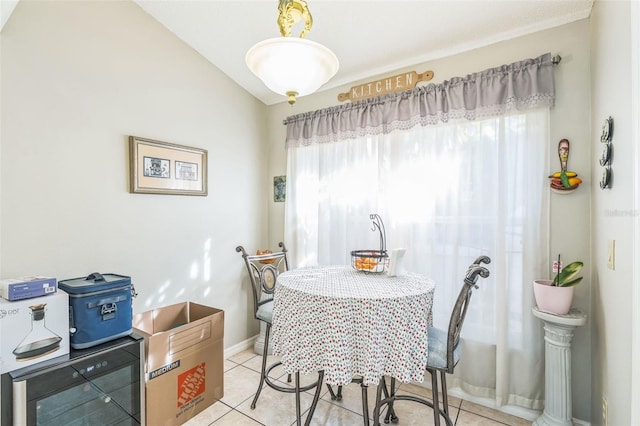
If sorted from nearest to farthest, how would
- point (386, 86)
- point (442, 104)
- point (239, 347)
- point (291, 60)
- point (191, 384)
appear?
point (291, 60), point (191, 384), point (442, 104), point (386, 86), point (239, 347)

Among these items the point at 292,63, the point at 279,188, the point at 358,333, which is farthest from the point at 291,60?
the point at 279,188

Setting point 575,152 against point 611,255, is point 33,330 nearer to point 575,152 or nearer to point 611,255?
point 611,255

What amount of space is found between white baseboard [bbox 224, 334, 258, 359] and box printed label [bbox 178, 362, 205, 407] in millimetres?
772

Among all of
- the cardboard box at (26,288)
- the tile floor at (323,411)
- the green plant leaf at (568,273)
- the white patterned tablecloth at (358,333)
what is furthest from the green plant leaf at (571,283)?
the cardboard box at (26,288)

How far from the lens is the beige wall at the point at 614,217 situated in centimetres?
114

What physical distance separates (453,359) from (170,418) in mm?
1726

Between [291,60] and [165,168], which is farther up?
[291,60]

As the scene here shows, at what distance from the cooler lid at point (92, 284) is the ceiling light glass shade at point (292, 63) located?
1.41 meters

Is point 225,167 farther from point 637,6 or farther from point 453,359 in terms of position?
point 637,6

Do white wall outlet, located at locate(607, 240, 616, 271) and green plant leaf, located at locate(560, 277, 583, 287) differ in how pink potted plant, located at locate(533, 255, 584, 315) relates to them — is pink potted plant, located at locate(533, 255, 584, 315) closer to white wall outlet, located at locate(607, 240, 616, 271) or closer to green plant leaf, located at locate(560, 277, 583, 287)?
green plant leaf, located at locate(560, 277, 583, 287)

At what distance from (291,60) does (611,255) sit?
1.69 metres

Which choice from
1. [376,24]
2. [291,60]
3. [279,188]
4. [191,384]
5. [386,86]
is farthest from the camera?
[279,188]

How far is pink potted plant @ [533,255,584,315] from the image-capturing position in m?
1.71

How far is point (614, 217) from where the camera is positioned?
4.42 ft
